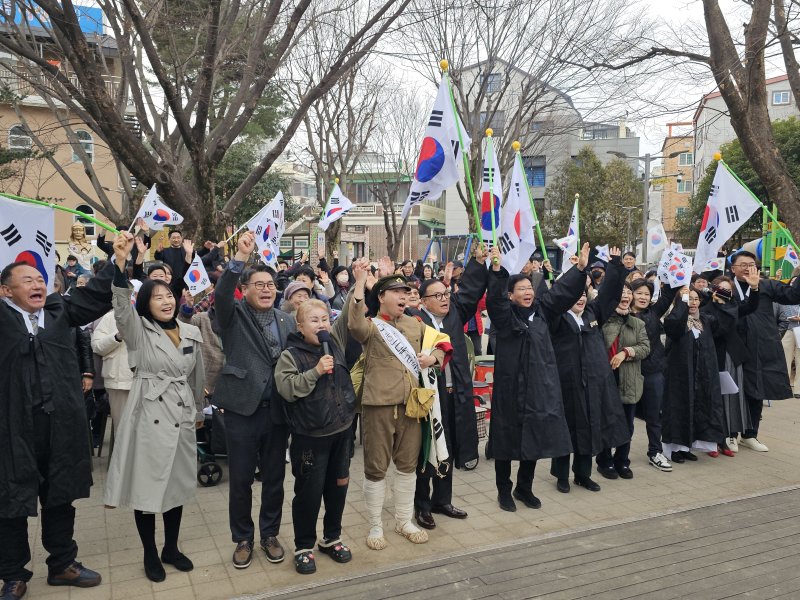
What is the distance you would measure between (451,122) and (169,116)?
10841 millimetres

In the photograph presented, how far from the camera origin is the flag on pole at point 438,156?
569 cm

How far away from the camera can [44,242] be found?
433 cm

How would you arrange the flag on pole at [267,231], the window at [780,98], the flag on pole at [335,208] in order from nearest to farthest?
the flag on pole at [267,231] < the flag on pole at [335,208] < the window at [780,98]

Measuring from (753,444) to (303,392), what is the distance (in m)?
5.77

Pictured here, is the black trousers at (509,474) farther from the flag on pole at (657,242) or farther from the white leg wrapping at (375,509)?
the flag on pole at (657,242)

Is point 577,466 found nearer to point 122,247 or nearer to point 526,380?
point 526,380

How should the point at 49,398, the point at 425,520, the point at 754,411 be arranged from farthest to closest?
A: 1. the point at 754,411
2. the point at 425,520
3. the point at 49,398

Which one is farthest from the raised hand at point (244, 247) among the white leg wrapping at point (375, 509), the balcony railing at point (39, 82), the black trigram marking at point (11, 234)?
the balcony railing at point (39, 82)

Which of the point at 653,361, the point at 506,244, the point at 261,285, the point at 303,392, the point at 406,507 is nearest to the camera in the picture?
the point at 303,392

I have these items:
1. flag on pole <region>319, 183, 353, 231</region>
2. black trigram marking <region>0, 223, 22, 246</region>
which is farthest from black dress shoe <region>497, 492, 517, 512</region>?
flag on pole <region>319, 183, 353, 231</region>

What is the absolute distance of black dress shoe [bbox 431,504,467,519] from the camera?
17.2ft

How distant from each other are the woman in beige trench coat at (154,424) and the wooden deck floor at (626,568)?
92 centimetres

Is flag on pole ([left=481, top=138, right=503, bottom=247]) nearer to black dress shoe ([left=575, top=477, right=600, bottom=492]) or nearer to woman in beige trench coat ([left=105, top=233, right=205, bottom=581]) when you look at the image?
black dress shoe ([left=575, top=477, right=600, bottom=492])

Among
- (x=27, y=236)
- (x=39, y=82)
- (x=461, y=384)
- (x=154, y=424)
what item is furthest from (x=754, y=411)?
(x=39, y=82)
